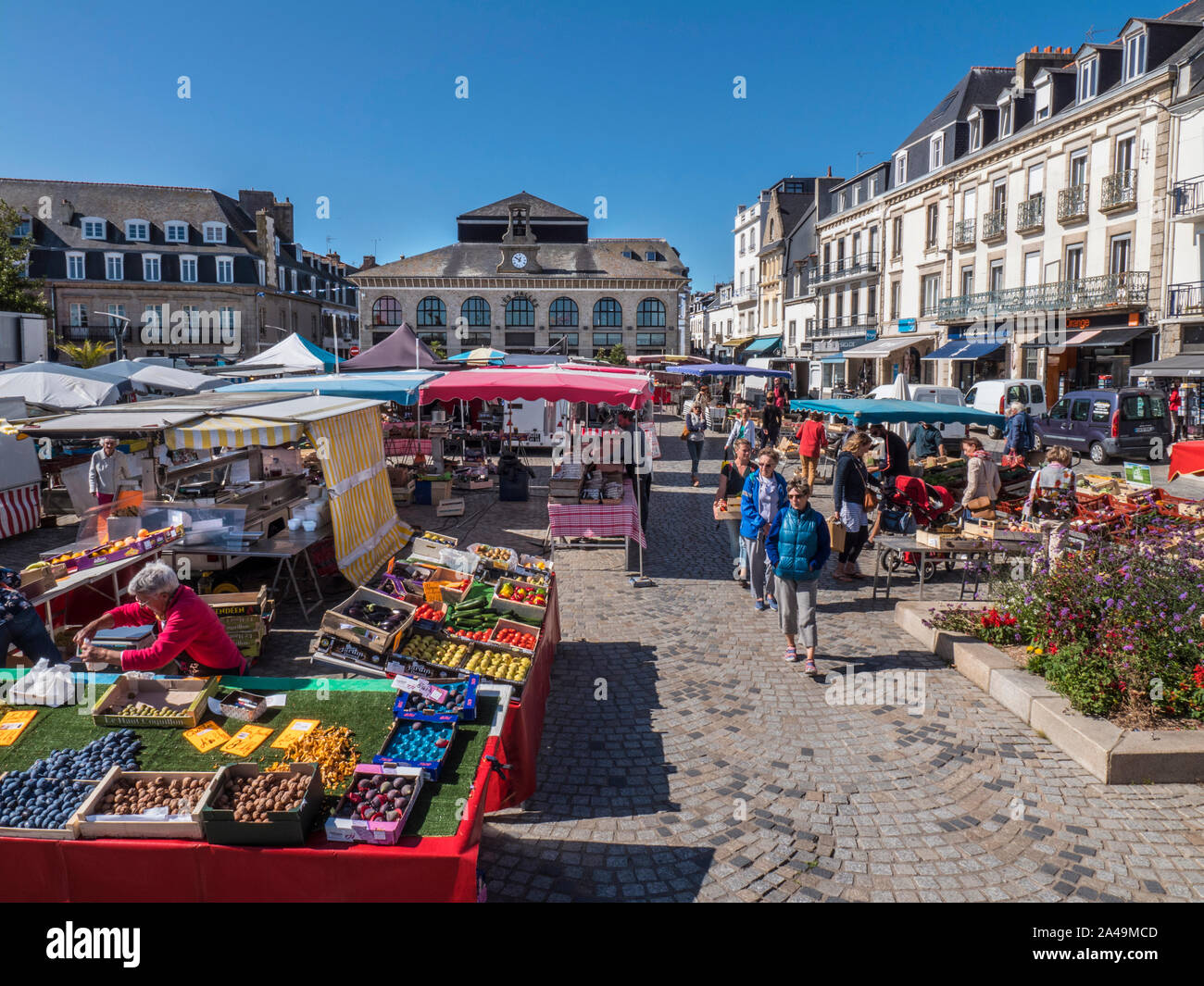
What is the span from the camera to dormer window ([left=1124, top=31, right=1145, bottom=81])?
23625 mm

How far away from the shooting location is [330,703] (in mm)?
4863

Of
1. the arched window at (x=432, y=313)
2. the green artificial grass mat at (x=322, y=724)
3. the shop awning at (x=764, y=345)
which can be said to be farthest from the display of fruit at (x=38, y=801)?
the arched window at (x=432, y=313)

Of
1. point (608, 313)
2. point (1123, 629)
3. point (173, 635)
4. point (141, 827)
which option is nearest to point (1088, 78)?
point (1123, 629)

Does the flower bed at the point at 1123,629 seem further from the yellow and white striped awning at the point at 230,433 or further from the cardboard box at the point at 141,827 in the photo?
the yellow and white striped awning at the point at 230,433

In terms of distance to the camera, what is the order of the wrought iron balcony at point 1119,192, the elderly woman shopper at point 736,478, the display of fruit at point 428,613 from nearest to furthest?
the display of fruit at point 428,613
the elderly woman shopper at point 736,478
the wrought iron balcony at point 1119,192

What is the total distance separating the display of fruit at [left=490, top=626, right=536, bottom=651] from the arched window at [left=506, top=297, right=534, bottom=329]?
53583 millimetres

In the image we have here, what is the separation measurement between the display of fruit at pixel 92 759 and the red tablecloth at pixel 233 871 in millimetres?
453

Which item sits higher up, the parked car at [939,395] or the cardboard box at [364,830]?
the parked car at [939,395]

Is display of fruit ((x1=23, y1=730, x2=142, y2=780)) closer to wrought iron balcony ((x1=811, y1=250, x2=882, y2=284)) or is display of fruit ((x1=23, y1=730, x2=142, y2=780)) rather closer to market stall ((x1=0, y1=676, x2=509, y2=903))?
market stall ((x1=0, y1=676, x2=509, y2=903))

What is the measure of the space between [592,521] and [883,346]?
101 ft

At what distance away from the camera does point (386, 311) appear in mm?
57281

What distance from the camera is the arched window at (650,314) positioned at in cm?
5803
